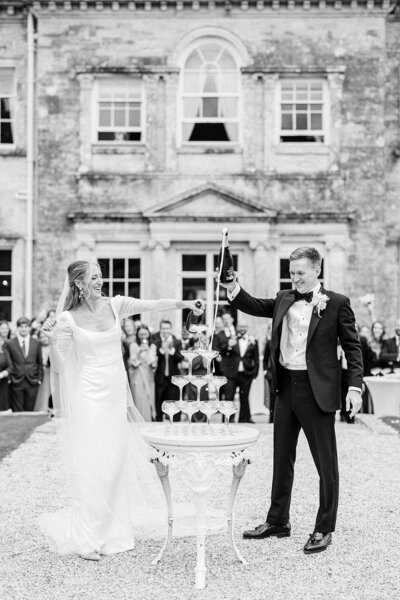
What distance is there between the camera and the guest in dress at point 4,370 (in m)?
13.8

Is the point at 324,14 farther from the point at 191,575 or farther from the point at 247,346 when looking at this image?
the point at 191,575

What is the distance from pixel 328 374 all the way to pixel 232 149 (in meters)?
12.9

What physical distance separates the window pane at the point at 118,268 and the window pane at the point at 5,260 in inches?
93.6

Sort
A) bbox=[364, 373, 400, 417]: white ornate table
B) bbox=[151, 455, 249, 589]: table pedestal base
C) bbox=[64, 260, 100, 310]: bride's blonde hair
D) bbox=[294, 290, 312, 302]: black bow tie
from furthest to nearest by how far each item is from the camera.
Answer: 1. bbox=[364, 373, 400, 417]: white ornate table
2. bbox=[294, 290, 312, 302]: black bow tie
3. bbox=[64, 260, 100, 310]: bride's blonde hair
4. bbox=[151, 455, 249, 589]: table pedestal base

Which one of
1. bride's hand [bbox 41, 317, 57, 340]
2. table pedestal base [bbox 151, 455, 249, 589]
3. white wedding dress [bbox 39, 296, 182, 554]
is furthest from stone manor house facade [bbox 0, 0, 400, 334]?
table pedestal base [bbox 151, 455, 249, 589]

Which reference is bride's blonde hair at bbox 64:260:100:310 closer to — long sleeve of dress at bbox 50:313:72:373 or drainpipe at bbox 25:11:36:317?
long sleeve of dress at bbox 50:313:72:373

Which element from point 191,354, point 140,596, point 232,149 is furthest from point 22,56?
point 140,596

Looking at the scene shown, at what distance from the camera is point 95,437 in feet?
19.4

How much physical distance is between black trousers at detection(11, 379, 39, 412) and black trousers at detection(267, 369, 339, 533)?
27.7 ft

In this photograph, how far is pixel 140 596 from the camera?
4.97m

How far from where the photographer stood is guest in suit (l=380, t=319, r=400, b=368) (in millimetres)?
13906

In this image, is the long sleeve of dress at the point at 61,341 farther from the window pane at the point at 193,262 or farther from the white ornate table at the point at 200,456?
the window pane at the point at 193,262

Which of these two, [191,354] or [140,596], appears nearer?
[140,596]

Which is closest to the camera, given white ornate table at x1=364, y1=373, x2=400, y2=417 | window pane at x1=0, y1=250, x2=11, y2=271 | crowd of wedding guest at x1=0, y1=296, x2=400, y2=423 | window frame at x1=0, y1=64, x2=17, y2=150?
white ornate table at x1=364, y1=373, x2=400, y2=417
